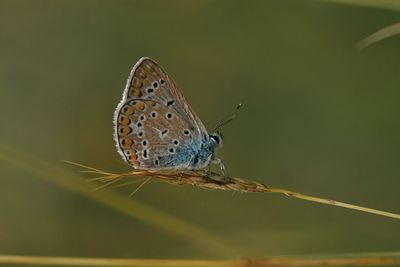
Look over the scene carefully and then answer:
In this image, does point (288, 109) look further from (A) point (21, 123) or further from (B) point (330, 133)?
(A) point (21, 123)

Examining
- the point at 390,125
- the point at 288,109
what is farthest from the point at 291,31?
the point at 390,125

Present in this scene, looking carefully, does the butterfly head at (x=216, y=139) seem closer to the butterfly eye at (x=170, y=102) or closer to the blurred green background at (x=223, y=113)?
the butterfly eye at (x=170, y=102)

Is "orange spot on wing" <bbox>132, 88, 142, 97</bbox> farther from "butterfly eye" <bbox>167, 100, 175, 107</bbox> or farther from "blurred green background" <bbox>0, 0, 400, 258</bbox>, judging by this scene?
"blurred green background" <bbox>0, 0, 400, 258</bbox>

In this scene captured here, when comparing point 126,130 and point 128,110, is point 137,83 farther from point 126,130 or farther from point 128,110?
point 126,130

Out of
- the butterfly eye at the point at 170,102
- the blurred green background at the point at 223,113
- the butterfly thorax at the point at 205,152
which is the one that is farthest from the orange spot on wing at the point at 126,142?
the blurred green background at the point at 223,113

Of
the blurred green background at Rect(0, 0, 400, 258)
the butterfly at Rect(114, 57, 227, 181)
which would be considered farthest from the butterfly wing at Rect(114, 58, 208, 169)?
the blurred green background at Rect(0, 0, 400, 258)

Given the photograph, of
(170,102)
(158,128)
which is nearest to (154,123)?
(158,128)
